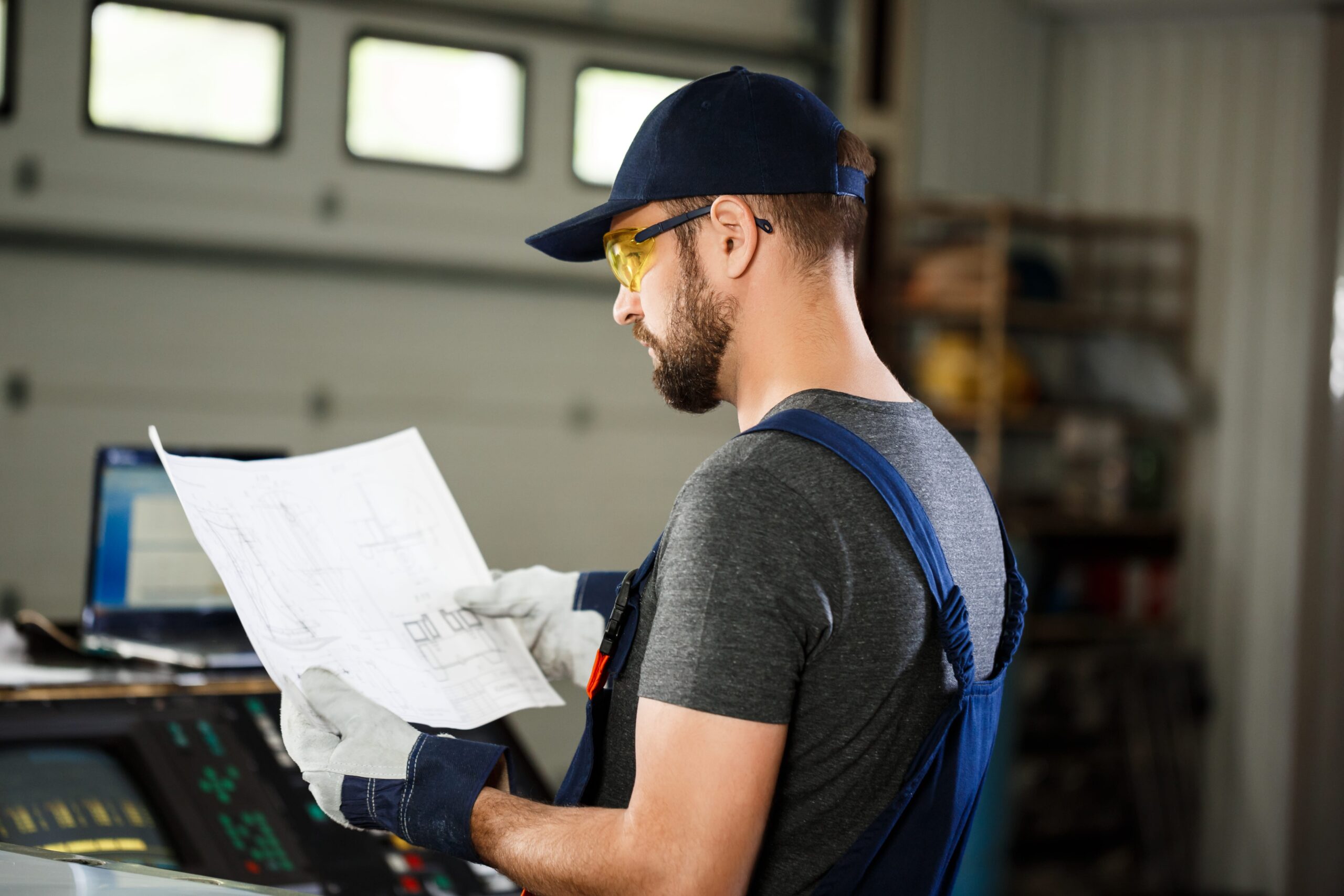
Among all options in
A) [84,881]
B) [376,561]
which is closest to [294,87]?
[376,561]

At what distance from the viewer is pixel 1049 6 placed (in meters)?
4.34

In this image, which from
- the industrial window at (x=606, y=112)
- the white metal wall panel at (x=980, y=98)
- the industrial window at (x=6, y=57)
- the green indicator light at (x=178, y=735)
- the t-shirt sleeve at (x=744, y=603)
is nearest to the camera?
the t-shirt sleeve at (x=744, y=603)

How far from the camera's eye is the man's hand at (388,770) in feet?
3.26

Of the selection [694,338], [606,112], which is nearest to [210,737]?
[694,338]

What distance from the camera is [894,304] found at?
414cm

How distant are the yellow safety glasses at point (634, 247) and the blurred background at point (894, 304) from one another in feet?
8.35

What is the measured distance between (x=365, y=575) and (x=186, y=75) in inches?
105

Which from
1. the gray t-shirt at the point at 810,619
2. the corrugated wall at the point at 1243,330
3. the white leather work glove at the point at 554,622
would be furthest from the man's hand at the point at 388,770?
the corrugated wall at the point at 1243,330

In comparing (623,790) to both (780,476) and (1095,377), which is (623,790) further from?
(1095,377)

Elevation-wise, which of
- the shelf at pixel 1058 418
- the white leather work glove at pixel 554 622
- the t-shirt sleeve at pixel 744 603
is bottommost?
the white leather work glove at pixel 554 622

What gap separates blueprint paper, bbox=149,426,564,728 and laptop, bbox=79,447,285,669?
0.61 metres

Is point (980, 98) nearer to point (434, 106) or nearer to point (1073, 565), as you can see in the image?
point (1073, 565)

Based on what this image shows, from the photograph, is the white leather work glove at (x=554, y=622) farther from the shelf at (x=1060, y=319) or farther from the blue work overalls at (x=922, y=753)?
the shelf at (x=1060, y=319)

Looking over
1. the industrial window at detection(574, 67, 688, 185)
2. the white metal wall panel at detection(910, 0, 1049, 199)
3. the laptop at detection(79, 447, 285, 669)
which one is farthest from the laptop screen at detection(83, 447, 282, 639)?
the white metal wall panel at detection(910, 0, 1049, 199)
